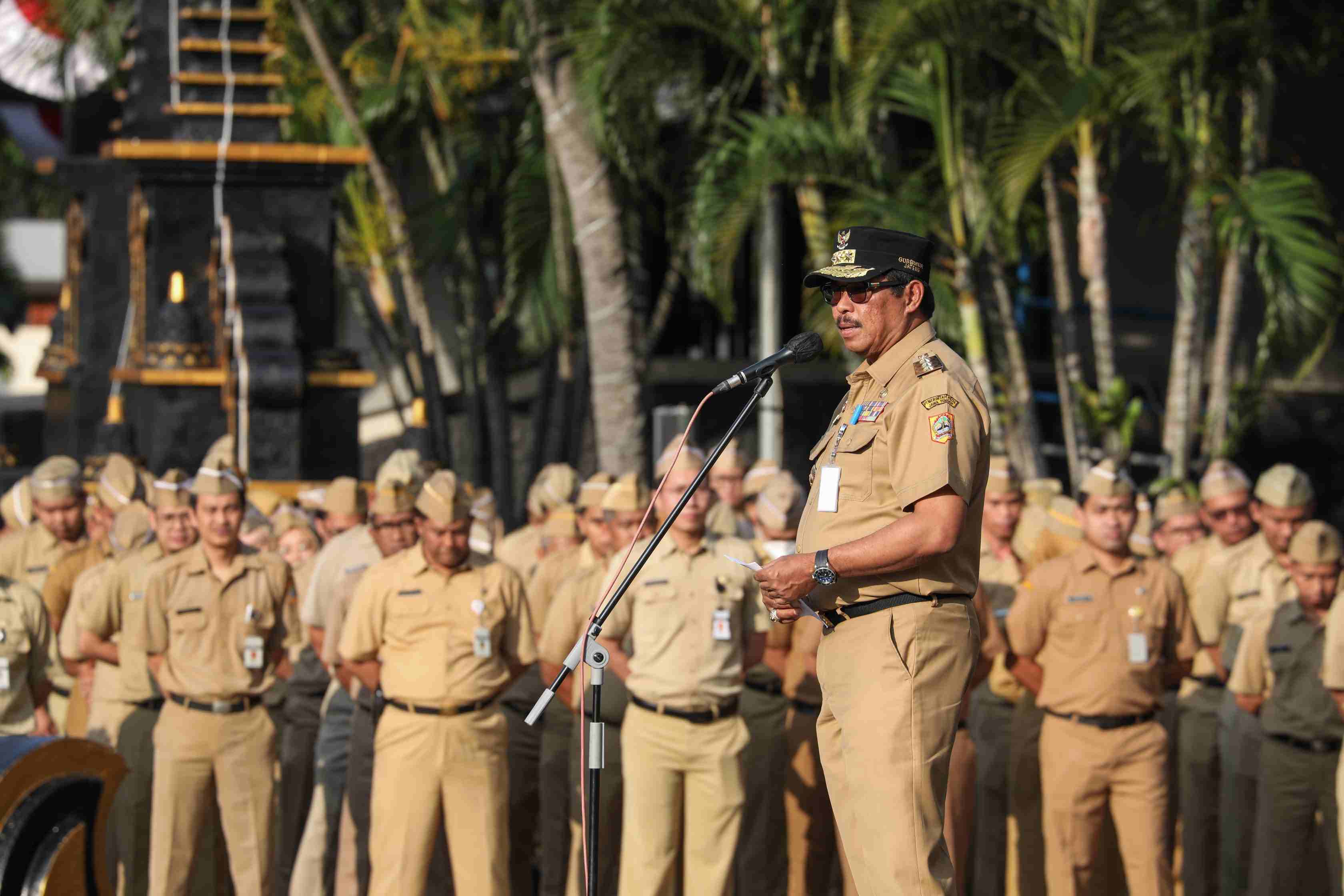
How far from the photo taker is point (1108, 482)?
24.2 ft

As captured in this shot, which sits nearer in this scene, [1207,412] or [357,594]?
[357,594]

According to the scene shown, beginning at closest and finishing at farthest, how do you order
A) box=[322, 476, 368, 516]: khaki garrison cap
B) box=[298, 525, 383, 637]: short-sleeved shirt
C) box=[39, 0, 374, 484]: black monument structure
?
box=[298, 525, 383, 637]: short-sleeved shirt, box=[322, 476, 368, 516]: khaki garrison cap, box=[39, 0, 374, 484]: black monument structure

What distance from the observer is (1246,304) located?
1667cm

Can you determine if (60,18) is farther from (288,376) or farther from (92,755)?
(92,755)

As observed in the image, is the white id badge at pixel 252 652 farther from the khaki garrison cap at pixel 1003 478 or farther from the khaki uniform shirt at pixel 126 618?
the khaki garrison cap at pixel 1003 478

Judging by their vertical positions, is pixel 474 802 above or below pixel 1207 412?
below

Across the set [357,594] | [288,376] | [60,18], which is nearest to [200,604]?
[357,594]

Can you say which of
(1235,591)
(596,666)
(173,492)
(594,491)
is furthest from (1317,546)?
(173,492)

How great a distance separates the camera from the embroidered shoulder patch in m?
4.35

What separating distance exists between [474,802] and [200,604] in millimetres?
1456

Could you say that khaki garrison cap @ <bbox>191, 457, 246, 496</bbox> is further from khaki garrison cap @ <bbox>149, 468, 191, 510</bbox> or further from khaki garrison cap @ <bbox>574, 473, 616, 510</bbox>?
khaki garrison cap @ <bbox>574, 473, 616, 510</bbox>

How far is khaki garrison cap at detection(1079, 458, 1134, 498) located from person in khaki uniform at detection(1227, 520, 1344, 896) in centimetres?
76

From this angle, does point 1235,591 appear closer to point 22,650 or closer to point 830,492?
point 830,492

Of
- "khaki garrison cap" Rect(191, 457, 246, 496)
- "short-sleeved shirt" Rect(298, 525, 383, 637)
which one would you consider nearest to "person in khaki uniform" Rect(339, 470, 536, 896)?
"khaki garrison cap" Rect(191, 457, 246, 496)
